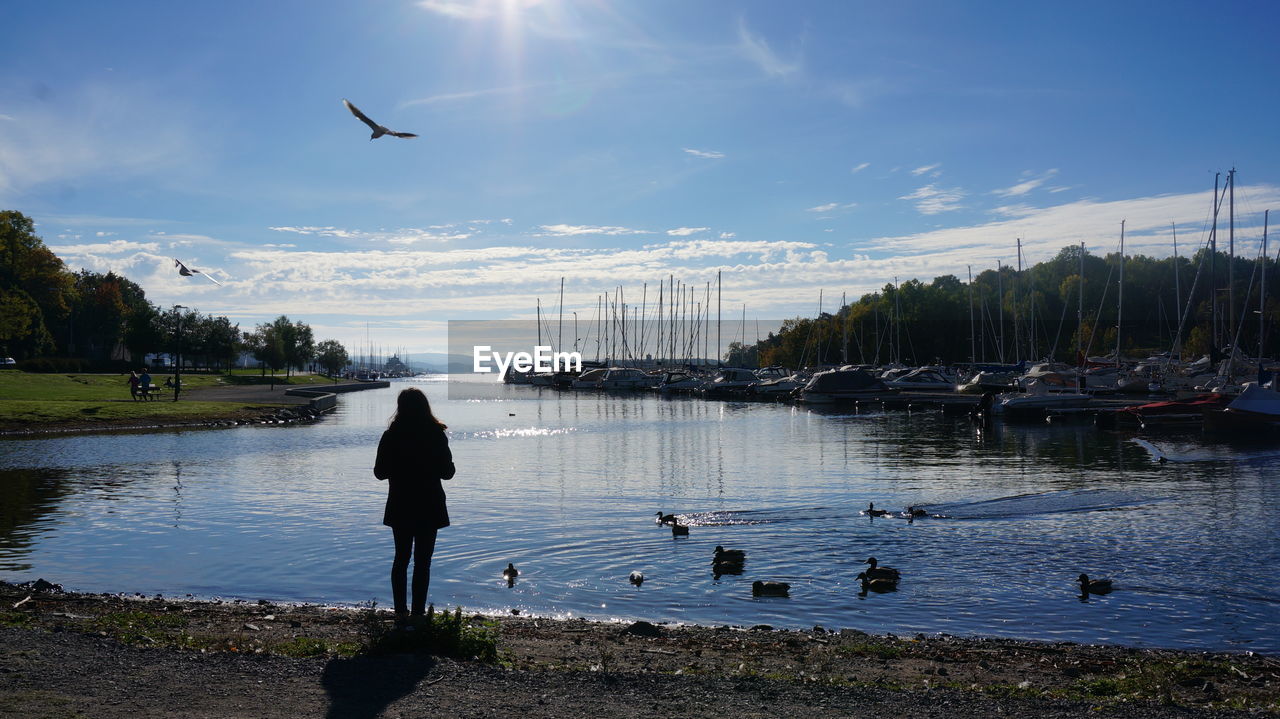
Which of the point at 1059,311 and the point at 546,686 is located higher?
the point at 1059,311

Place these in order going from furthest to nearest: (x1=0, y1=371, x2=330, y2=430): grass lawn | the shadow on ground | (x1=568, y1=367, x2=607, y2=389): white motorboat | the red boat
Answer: (x1=568, y1=367, x2=607, y2=389): white motorboat → the red boat → (x1=0, y1=371, x2=330, y2=430): grass lawn → the shadow on ground

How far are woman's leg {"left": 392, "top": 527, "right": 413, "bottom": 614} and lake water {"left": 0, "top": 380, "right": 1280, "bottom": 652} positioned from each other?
3212 mm

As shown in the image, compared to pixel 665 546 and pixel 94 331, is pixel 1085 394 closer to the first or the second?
pixel 665 546

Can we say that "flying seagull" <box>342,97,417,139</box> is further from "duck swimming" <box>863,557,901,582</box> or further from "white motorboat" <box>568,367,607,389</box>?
"white motorboat" <box>568,367,607,389</box>

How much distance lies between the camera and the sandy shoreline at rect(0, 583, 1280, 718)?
7.90 meters

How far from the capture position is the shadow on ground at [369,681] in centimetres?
764

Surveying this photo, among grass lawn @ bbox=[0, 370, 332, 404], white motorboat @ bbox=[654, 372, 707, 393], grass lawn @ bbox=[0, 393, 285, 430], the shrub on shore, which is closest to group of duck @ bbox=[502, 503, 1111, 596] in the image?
the shrub on shore

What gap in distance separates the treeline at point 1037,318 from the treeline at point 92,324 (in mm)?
85315

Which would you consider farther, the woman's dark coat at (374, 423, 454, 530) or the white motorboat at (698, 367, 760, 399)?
the white motorboat at (698, 367, 760, 399)

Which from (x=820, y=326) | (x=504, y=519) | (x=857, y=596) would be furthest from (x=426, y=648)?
(x=820, y=326)

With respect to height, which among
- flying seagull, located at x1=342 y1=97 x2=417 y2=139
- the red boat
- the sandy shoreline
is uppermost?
flying seagull, located at x1=342 y1=97 x2=417 y2=139

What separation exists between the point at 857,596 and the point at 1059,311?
146 meters

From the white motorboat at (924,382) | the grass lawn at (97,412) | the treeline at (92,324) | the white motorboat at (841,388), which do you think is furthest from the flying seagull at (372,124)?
the white motorboat at (924,382)

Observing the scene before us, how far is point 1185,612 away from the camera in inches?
535
